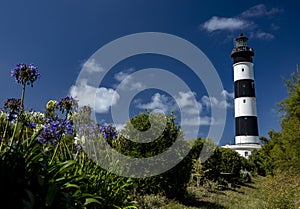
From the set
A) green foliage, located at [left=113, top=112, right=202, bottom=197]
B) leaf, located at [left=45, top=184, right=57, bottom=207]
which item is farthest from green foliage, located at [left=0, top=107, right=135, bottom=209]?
green foliage, located at [left=113, top=112, right=202, bottom=197]

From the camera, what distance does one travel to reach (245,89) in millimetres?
31812

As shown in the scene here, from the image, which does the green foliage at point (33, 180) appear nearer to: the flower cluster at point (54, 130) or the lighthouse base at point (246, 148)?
the flower cluster at point (54, 130)

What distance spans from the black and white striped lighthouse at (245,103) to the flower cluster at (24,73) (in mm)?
30021

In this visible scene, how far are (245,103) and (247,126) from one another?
2.46 meters

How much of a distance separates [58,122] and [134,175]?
300 cm

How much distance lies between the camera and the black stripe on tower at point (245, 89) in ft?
104

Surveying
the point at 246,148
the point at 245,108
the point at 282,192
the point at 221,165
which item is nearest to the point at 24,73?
the point at 282,192

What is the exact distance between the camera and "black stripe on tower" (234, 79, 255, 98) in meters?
31.6

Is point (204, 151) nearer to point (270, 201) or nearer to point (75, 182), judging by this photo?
point (270, 201)

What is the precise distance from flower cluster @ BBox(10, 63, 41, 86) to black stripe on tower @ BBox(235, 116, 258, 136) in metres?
30.1

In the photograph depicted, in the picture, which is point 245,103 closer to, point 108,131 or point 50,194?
point 108,131

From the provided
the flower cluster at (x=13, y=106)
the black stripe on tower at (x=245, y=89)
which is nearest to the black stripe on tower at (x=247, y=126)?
the black stripe on tower at (x=245, y=89)

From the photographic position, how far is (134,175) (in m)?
6.39

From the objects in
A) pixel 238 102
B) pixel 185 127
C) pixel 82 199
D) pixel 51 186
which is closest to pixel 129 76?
pixel 185 127
